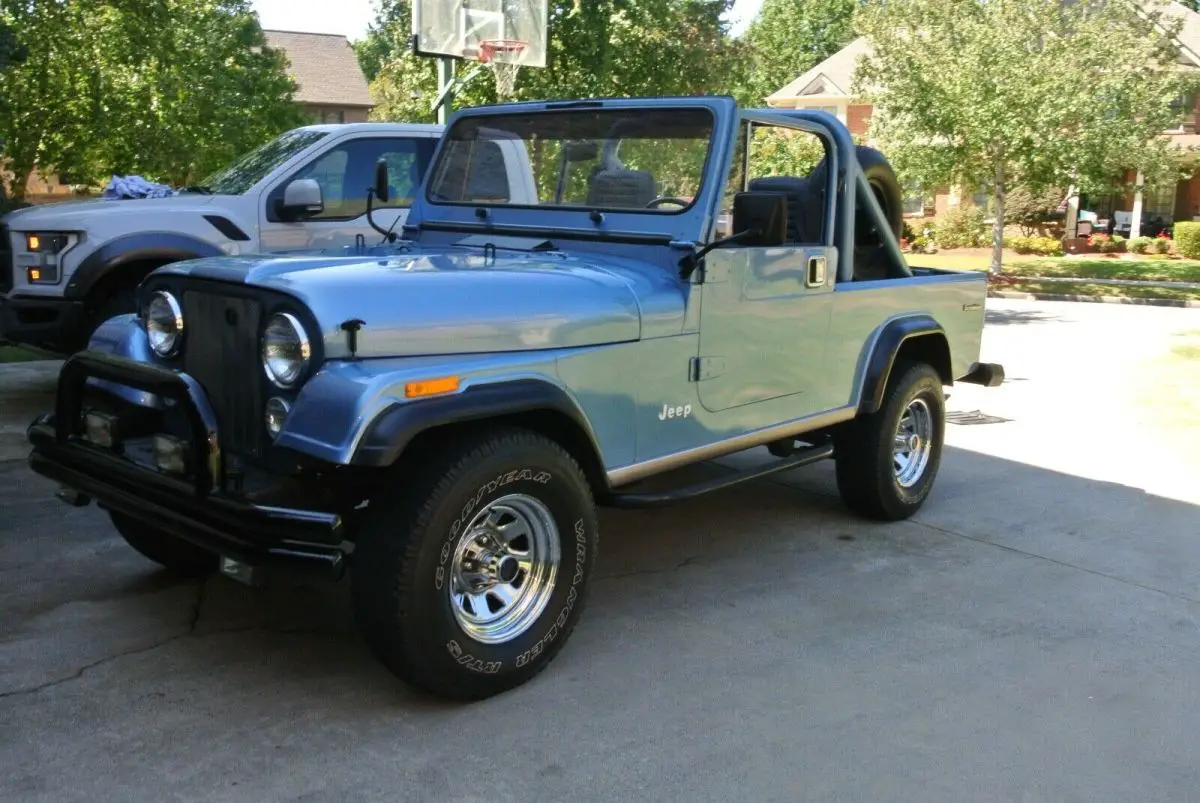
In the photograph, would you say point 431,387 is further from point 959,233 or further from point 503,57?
point 959,233

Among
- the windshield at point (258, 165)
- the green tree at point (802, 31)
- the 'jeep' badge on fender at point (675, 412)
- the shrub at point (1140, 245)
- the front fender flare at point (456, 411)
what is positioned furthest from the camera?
the green tree at point (802, 31)

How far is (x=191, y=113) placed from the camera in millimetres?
21109

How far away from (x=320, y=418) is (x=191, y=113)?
20.0 m

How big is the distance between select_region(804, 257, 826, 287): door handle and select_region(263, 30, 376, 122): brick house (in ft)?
163

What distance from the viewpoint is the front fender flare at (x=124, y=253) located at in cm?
721

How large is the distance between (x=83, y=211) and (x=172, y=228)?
0.56 m

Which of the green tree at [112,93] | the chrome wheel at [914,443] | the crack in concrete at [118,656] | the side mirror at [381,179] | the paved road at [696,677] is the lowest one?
the paved road at [696,677]

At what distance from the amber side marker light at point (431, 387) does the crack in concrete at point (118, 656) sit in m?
1.55

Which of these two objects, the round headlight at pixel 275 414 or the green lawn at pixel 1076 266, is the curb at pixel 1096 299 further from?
the round headlight at pixel 275 414

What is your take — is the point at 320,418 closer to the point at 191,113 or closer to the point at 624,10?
the point at 624,10

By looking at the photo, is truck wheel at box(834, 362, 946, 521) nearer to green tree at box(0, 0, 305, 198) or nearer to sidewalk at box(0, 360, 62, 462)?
sidewalk at box(0, 360, 62, 462)

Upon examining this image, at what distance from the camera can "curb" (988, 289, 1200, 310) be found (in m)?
20.2

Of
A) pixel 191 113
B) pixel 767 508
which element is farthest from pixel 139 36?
pixel 767 508

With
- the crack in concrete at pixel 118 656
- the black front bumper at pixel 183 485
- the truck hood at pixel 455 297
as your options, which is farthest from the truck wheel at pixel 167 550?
the truck hood at pixel 455 297
